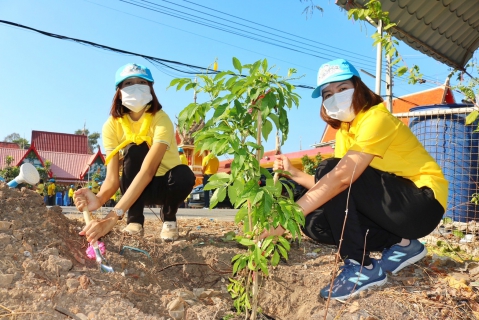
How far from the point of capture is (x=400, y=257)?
2.31 m

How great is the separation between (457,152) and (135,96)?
3.09 metres

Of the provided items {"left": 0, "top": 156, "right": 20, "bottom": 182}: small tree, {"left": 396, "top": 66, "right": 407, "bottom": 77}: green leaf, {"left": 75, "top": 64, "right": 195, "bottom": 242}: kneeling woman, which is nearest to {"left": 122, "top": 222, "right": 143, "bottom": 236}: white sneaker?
{"left": 75, "top": 64, "right": 195, "bottom": 242}: kneeling woman

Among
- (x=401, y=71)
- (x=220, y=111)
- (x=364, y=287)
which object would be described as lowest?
(x=364, y=287)

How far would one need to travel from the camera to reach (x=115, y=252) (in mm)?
2342

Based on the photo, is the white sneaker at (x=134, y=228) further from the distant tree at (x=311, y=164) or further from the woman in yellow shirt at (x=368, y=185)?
the distant tree at (x=311, y=164)

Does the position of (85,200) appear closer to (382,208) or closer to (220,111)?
(220,111)

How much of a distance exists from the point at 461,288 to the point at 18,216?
232 cm

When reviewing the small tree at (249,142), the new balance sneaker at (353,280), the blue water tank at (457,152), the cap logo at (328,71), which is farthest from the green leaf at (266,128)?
the blue water tank at (457,152)

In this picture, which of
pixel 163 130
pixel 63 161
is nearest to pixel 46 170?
pixel 63 161

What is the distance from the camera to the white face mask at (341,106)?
7.21ft

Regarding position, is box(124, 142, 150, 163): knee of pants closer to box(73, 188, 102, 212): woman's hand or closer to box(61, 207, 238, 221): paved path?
Answer: box(73, 188, 102, 212): woman's hand

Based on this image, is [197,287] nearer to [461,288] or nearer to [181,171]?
[181,171]

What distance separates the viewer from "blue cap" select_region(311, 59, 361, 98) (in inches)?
84.3

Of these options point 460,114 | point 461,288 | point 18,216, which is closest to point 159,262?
point 18,216
